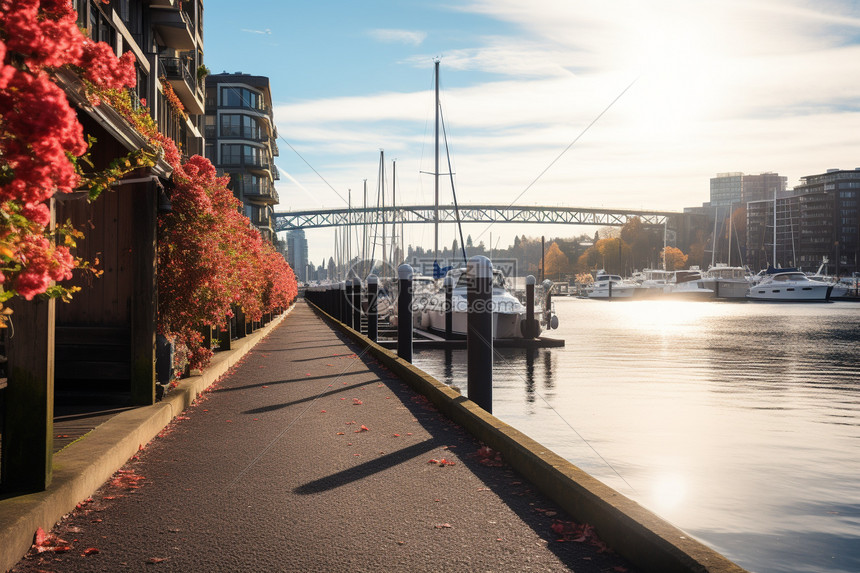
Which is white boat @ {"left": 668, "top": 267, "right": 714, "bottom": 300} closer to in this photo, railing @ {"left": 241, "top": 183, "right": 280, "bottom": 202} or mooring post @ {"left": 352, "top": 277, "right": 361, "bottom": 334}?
railing @ {"left": 241, "top": 183, "right": 280, "bottom": 202}

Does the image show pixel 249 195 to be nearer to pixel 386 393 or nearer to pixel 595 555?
pixel 386 393

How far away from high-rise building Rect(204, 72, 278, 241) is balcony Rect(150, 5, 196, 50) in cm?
3588

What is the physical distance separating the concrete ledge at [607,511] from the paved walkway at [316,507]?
0.11 metres

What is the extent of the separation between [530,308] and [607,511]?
20138 mm

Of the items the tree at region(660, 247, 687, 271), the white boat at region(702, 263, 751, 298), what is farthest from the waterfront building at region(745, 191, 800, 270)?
the white boat at region(702, 263, 751, 298)

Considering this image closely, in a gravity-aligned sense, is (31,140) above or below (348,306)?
above

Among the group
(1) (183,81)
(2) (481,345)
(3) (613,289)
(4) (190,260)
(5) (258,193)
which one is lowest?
(3) (613,289)

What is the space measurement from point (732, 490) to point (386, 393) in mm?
4706

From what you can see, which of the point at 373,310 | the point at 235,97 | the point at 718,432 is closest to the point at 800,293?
the point at 235,97

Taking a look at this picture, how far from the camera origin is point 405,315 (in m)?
14.1

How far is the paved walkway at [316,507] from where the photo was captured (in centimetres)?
421

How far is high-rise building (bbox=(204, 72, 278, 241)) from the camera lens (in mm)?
72938

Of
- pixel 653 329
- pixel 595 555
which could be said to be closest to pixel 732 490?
pixel 595 555

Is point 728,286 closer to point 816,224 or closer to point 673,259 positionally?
point 673,259
